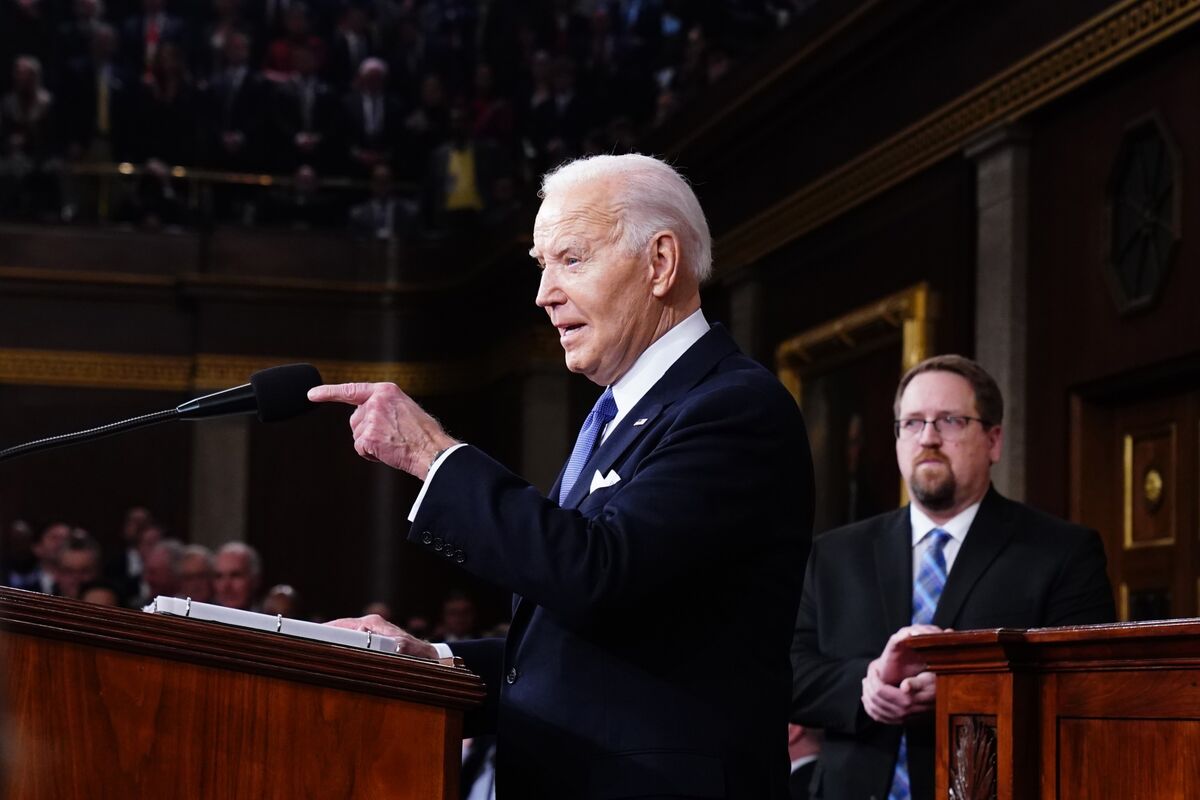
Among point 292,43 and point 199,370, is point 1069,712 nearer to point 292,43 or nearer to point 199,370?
point 199,370

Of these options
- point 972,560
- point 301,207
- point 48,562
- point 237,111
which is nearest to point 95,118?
point 237,111

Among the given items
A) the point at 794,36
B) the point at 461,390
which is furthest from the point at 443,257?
the point at 794,36

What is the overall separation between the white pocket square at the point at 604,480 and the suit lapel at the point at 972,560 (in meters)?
1.43

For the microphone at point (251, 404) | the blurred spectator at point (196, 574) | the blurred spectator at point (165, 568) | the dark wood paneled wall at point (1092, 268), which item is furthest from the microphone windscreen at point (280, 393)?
the blurred spectator at point (165, 568)

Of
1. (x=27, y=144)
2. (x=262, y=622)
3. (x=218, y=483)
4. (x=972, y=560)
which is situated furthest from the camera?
(x=27, y=144)

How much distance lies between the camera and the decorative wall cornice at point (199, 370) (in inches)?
511

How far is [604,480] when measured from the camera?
7.66 feet

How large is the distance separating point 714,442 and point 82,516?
11362 millimetres

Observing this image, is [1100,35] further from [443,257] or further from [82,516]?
[82,516]

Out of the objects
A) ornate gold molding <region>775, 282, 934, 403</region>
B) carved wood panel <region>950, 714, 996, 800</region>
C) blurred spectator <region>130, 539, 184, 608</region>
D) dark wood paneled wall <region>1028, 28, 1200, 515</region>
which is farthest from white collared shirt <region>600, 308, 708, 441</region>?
blurred spectator <region>130, 539, 184, 608</region>

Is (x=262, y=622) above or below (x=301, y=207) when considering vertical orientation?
below

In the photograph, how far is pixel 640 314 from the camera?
2426mm

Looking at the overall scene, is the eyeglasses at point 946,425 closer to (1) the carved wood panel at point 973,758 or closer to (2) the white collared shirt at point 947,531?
(2) the white collared shirt at point 947,531

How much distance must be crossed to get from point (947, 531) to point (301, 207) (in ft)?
34.2
